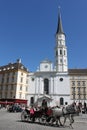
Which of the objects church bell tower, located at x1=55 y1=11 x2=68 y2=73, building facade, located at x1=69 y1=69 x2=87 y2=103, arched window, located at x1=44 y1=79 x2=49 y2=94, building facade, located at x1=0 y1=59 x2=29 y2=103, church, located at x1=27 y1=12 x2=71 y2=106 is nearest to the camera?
building facade, located at x1=0 y1=59 x2=29 y2=103

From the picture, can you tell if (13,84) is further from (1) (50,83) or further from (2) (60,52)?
(2) (60,52)

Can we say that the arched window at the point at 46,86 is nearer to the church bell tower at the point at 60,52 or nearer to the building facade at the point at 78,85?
the church bell tower at the point at 60,52

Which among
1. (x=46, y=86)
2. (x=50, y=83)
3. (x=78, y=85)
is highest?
(x=50, y=83)

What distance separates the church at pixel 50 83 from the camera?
63.7 meters

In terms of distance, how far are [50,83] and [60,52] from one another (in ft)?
44.1

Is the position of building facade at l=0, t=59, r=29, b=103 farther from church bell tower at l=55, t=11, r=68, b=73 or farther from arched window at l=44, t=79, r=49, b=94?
church bell tower at l=55, t=11, r=68, b=73

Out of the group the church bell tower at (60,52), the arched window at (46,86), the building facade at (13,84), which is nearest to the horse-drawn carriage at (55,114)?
the building facade at (13,84)

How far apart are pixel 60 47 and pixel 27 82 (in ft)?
64.2

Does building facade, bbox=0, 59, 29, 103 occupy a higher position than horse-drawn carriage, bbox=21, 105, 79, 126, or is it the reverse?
building facade, bbox=0, 59, 29, 103

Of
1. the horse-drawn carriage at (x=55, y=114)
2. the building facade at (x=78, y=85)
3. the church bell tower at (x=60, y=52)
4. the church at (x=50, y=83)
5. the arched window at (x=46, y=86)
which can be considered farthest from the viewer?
the building facade at (x=78, y=85)

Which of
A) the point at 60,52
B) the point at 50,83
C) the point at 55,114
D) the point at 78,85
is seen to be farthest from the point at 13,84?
the point at 55,114

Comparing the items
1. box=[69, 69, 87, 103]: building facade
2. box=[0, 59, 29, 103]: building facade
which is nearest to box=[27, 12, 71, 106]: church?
box=[0, 59, 29, 103]: building facade

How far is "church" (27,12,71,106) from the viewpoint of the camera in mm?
63719

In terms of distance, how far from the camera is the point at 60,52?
70375 mm
